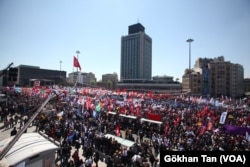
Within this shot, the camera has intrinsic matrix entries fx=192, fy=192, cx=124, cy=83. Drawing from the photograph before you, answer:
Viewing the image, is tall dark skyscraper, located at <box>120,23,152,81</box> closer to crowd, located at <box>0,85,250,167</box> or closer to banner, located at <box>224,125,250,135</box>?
crowd, located at <box>0,85,250,167</box>

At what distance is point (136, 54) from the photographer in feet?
540

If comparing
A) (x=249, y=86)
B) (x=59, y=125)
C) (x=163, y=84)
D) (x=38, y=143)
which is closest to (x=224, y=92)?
(x=163, y=84)

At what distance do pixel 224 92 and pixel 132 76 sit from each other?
79.3 m

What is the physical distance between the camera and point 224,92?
107 m

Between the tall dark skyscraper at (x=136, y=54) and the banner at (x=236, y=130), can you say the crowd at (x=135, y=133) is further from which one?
the tall dark skyscraper at (x=136, y=54)

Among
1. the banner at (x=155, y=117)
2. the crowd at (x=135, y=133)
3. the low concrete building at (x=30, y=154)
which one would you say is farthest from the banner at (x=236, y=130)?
the low concrete building at (x=30, y=154)

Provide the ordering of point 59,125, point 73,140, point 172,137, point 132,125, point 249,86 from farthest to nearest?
point 249,86 < point 132,125 < point 59,125 < point 172,137 < point 73,140

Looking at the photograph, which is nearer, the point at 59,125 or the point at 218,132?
the point at 218,132

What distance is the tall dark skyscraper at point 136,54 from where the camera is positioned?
163250mm

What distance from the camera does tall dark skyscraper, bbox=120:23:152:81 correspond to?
163 meters

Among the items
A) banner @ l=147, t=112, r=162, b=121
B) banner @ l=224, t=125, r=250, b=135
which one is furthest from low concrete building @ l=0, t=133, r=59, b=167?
banner @ l=224, t=125, r=250, b=135

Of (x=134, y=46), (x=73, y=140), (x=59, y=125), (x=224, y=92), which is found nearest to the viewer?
(x=73, y=140)

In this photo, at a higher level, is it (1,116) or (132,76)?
(132,76)

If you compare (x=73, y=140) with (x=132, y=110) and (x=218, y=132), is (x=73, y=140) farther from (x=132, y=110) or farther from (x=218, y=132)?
(x=218, y=132)
